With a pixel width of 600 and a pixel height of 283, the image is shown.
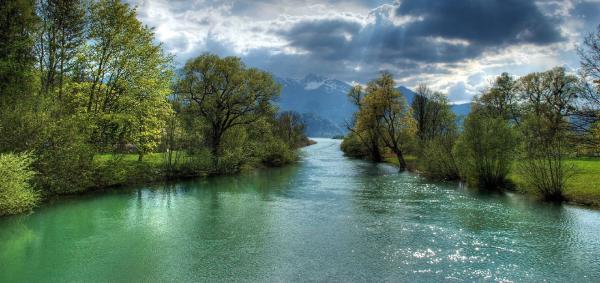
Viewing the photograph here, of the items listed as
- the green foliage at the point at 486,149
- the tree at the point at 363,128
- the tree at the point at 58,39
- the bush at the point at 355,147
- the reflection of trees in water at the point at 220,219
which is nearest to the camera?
the reflection of trees in water at the point at 220,219

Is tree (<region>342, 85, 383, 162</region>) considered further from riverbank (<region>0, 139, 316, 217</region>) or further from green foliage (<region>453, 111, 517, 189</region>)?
green foliage (<region>453, 111, 517, 189</region>)

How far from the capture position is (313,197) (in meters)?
28.6

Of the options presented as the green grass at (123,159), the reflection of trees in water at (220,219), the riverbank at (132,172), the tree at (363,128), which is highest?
the tree at (363,128)

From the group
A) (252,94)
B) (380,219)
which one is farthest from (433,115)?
(380,219)

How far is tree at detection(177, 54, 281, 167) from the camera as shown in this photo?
4566 centimetres

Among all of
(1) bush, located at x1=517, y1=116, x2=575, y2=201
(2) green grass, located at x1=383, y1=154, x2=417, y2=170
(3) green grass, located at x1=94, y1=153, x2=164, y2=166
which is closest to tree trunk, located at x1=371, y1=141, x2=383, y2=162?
(2) green grass, located at x1=383, y1=154, x2=417, y2=170

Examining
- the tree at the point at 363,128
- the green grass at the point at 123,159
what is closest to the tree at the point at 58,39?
the green grass at the point at 123,159

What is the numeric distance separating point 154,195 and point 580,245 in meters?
27.4

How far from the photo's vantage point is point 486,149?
30781 millimetres

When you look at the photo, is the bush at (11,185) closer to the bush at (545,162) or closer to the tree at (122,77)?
the tree at (122,77)

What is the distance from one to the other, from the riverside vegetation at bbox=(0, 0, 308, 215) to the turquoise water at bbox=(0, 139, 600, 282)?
10.0 ft

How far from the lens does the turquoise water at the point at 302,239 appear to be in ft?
41.6

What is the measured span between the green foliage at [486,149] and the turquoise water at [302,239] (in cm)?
362

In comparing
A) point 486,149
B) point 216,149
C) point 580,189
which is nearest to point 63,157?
point 216,149
